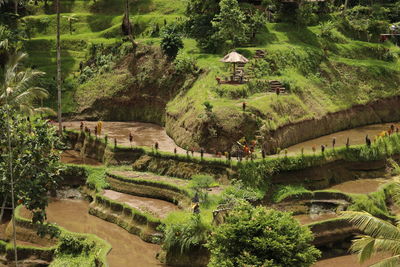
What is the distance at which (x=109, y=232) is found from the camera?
35.7 meters

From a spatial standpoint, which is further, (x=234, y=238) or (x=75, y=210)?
(x=75, y=210)

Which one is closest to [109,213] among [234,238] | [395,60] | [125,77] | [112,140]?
[112,140]

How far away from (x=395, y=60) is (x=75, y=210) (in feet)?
123

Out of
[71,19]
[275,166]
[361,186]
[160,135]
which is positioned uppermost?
[71,19]

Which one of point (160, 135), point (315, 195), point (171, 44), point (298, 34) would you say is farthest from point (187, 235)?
point (298, 34)

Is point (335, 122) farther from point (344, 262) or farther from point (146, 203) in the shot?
point (344, 262)

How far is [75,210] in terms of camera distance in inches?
1550

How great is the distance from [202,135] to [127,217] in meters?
9.12

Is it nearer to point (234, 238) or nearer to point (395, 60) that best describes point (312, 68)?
point (395, 60)

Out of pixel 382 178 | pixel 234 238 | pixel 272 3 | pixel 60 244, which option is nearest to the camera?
pixel 234 238

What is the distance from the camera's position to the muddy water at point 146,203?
36.7 meters

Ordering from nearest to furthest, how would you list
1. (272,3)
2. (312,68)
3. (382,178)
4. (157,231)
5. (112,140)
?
1. (157,231)
2. (382,178)
3. (112,140)
4. (312,68)
5. (272,3)

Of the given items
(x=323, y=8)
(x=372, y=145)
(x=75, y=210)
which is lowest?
(x=75, y=210)

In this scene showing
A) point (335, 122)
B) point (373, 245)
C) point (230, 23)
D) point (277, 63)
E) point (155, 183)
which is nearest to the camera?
point (373, 245)
